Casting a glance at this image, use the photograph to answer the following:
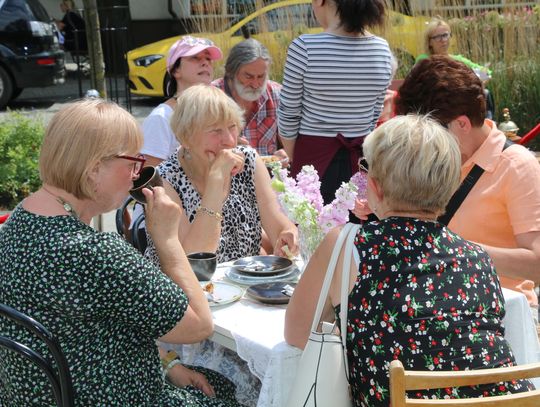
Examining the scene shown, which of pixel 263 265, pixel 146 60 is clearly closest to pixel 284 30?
pixel 146 60

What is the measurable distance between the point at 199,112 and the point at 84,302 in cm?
149

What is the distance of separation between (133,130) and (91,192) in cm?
21

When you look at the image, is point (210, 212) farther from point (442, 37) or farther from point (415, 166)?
point (442, 37)

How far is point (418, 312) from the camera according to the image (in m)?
1.94

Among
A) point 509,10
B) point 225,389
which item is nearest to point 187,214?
point 225,389

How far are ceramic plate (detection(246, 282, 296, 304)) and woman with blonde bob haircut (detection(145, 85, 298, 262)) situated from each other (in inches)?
18.5

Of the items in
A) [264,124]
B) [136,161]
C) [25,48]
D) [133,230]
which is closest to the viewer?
[136,161]

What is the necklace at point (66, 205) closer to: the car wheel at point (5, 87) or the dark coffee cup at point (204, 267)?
the dark coffee cup at point (204, 267)

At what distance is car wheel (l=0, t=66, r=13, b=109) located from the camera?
1243 cm

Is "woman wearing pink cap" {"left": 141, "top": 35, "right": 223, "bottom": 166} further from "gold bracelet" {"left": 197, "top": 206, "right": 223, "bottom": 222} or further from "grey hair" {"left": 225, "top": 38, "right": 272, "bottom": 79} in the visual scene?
"gold bracelet" {"left": 197, "top": 206, "right": 223, "bottom": 222}

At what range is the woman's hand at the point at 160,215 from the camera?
2.40m

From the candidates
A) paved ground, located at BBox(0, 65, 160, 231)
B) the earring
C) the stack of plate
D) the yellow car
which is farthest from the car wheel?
the stack of plate

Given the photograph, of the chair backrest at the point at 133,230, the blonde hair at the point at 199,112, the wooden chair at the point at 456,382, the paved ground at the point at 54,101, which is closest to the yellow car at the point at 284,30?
the paved ground at the point at 54,101

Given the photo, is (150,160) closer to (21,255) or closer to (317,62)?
(317,62)
